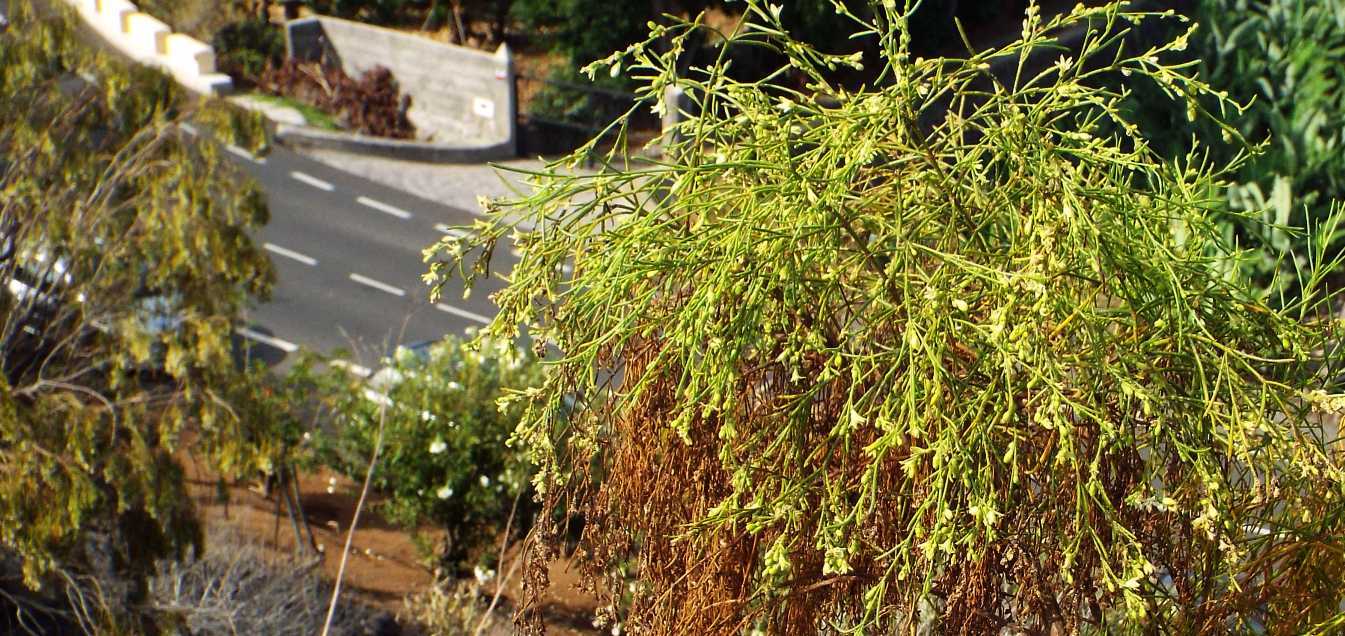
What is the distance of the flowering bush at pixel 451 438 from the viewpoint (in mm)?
11414

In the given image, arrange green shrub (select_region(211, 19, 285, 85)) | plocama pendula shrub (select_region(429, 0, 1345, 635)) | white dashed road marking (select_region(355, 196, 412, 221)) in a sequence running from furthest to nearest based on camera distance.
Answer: green shrub (select_region(211, 19, 285, 85)) → white dashed road marking (select_region(355, 196, 412, 221)) → plocama pendula shrub (select_region(429, 0, 1345, 635))

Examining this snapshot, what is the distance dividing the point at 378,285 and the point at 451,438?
8.52 meters

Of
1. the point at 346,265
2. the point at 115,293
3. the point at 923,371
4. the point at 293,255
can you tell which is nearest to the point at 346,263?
the point at 346,265

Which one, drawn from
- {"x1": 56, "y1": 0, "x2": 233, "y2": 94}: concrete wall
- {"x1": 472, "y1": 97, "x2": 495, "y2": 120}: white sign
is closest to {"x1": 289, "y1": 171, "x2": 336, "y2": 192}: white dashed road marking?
{"x1": 56, "y1": 0, "x2": 233, "y2": 94}: concrete wall

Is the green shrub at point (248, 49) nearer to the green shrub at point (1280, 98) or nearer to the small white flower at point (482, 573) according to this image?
the green shrub at point (1280, 98)

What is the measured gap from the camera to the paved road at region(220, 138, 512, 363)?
18.1 m

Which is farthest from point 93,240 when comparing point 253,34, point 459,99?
point 253,34

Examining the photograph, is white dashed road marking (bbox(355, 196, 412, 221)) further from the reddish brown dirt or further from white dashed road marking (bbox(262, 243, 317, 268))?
the reddish brown dirt

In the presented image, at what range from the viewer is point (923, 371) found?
4391 mm

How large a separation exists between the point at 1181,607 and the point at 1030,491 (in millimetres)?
963

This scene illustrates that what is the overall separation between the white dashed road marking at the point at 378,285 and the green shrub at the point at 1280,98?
393 inches

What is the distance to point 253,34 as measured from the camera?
93.4 feet

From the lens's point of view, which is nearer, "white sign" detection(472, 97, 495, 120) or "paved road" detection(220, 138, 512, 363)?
"paved road" detection(220, 138, 512, 363)

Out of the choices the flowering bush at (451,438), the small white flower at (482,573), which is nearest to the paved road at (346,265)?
the flowering bush at (451,438)
